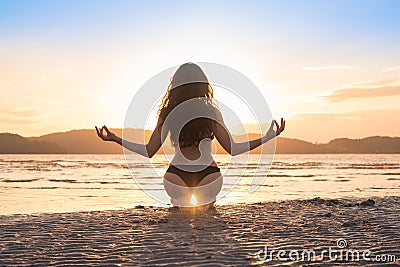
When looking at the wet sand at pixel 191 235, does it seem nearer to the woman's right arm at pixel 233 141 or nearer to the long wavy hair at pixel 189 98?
the woman's right arm at pixel 233 141

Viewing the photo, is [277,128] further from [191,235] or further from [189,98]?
[191,235]

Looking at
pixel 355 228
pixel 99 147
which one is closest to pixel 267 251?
pixel 355 228

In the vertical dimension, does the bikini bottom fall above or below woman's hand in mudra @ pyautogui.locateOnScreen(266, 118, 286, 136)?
below

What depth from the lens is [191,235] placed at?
496 centimetres

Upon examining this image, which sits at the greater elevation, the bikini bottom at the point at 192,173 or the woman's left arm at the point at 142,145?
the woman's left arm at the point at 142,145

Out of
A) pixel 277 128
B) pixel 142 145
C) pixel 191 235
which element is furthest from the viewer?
pixel 142 145

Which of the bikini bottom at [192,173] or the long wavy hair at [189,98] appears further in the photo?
the bikini bottom at [192,173]

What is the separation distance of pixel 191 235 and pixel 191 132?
6.81ft

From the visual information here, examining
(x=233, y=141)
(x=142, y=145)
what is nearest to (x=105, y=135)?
(x=142, y=145)

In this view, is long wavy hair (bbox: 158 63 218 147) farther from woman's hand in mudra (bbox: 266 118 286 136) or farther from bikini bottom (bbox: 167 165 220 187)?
woman's hand in mudra (bbox: 266 118 286 136)

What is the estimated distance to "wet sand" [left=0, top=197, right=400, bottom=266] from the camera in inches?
157

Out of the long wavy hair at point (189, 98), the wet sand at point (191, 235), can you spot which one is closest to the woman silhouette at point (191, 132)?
the long wavy hair at point (189, 98)

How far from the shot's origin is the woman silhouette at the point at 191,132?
6.60 metres

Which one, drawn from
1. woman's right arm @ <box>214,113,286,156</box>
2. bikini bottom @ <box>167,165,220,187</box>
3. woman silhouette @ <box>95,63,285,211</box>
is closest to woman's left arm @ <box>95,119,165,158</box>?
woman silhouette @ <box>95,63,285,211</box>
